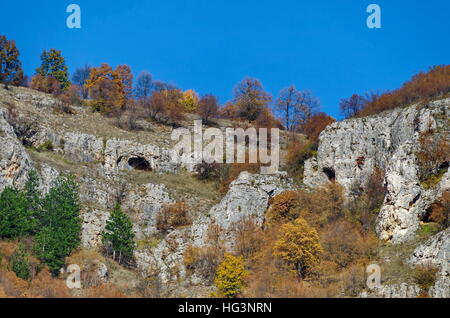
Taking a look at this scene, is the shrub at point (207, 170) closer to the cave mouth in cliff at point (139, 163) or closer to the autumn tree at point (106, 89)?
the cave mouth in cliff at point (139, 163)

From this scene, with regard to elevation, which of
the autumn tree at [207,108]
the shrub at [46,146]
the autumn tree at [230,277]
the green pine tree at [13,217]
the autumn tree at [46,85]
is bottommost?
the autumn tree at [230,277]

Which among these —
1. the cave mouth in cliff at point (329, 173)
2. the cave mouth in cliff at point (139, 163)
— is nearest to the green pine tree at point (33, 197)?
the cave mouth in cliff at point (139, 163)

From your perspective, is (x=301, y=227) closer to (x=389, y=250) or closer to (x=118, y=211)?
(x=389, y=250)

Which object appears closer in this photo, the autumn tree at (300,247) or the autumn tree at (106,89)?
the autumn tree at (300,247)

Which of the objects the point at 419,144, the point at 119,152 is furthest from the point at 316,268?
the point at 119,152

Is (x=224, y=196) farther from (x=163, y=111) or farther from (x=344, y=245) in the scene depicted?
(x=163, y=111)

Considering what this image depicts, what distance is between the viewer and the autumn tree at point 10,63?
90.8m

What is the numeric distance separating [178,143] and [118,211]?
20954 millimetres

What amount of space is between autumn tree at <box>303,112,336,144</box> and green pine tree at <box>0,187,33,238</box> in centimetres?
3626

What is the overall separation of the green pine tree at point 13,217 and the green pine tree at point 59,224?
4.73 ft

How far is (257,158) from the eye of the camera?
248 feet

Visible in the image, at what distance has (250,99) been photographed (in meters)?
97.3

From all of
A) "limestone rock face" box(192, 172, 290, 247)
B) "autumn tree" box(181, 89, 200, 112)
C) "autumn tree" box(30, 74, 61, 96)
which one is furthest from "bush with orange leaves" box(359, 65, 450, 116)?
"autumn tree" box(30, 74, 61, 96)

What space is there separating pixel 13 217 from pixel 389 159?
3513 cm
